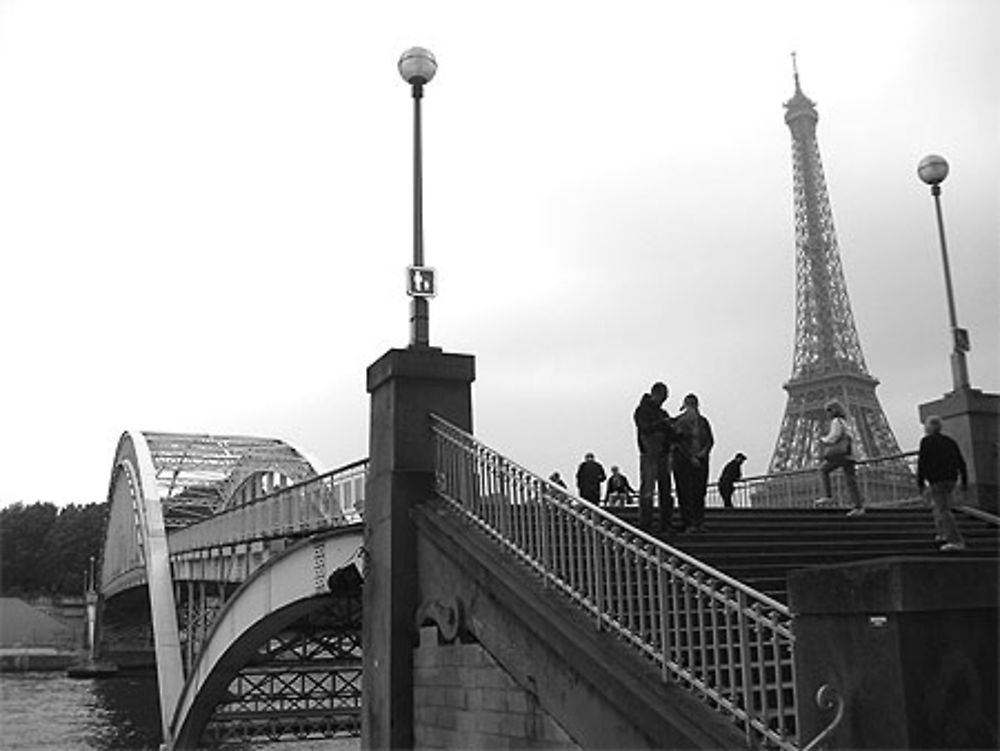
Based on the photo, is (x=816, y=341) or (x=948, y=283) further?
(x=816, y=341)

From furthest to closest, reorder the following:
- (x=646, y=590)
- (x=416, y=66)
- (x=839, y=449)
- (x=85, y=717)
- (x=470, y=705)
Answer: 1. (x=85, y=717)
2. (x=839, y=449)
3. (x=416, y=66)
4. (x=470, y=705)
5. (x=646, y=590)

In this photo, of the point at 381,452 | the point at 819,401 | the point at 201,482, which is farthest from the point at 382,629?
the point at 819,401

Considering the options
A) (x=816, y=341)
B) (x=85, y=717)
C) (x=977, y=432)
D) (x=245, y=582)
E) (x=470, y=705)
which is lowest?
(x=85, y=717)

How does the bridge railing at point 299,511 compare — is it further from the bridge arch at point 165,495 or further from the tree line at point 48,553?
the tree line at point 48,553

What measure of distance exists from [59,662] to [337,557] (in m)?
84.1

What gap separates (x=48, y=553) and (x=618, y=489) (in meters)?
111

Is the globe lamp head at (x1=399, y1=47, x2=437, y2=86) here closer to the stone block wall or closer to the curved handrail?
the stone block wall

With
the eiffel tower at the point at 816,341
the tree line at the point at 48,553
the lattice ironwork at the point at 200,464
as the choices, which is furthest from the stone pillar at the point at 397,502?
the tree line at the point at 48,553

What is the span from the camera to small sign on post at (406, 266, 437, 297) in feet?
40.8

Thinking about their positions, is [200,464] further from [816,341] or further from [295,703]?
[816,341]

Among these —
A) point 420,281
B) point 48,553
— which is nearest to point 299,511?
point 420,281

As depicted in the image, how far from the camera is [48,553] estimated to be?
11688 centimetres

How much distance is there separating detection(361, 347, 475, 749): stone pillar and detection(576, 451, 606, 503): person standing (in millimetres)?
5914

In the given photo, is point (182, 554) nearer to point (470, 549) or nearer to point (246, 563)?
point (246, 563)
